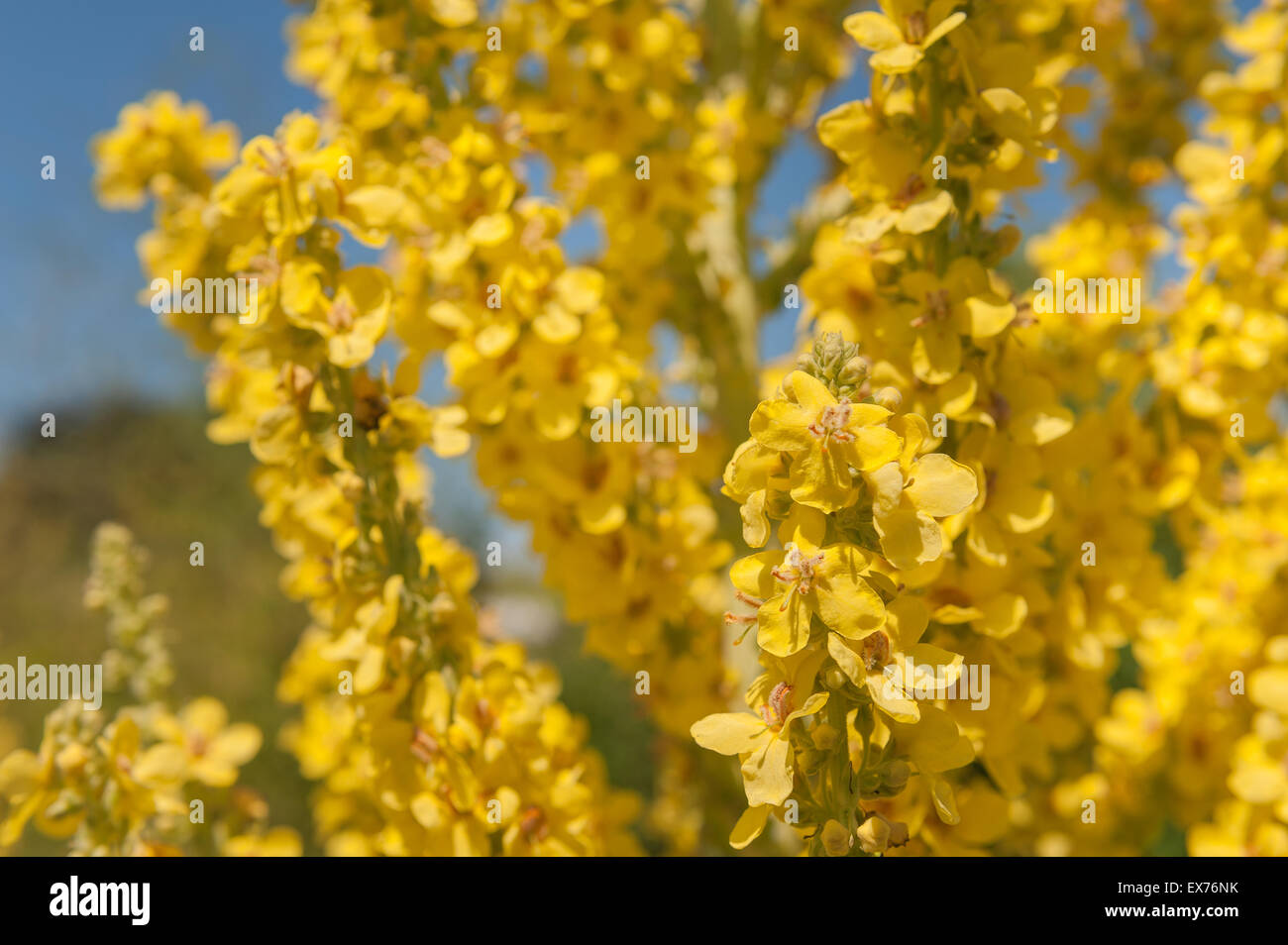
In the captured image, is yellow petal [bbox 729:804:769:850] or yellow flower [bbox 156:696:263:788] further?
yellow flower [bbox 156:696:263:788]

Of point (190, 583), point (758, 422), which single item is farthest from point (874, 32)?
point (190, 583)

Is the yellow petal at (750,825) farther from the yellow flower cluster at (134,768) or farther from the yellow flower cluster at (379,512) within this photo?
the yellow flower cluster at (134,768)

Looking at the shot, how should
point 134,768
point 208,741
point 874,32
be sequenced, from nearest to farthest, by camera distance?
point 874,32 → point 134,768 → point 208,741

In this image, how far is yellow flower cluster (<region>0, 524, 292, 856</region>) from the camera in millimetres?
1411

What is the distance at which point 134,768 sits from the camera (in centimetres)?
151

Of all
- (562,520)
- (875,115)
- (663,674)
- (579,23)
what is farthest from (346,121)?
(663,674)

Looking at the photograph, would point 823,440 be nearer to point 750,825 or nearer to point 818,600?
point 818,600

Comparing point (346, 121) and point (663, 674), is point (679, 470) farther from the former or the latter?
point (346, 121)

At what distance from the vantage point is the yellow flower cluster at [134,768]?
1.41 metres

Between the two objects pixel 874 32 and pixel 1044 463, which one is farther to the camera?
pixel 1044 463

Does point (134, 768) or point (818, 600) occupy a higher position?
point (818, 600)

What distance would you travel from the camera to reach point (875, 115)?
4.33ft

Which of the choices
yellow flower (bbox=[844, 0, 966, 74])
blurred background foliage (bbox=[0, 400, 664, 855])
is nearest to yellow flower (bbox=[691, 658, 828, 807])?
yellow flower (bbox=[844, 0, 966, 74])

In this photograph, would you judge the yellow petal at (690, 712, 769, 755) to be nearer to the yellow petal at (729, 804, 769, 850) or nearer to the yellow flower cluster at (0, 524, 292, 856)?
the yellow petal at (729, 804, 769, 850)
